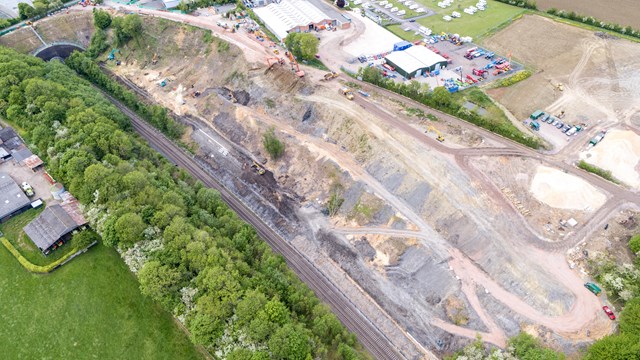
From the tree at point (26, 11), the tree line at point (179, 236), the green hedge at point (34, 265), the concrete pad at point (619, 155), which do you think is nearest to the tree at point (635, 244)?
the concrete pad at point (619, 155)

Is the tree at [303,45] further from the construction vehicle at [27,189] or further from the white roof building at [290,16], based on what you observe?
the construction vehicle at [27,189]

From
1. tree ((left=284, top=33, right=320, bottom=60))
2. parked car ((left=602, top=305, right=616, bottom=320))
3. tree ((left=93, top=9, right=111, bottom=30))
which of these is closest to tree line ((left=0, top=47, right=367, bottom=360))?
parked car ((left=602, top=305, right=616, bottom=320))

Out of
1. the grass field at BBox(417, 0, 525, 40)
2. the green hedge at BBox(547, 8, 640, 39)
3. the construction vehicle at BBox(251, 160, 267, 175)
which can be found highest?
the green hedge at BBox(547, 8, 640, 39)

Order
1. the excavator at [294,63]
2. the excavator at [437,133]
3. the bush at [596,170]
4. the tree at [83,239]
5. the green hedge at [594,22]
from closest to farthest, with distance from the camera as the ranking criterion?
the tree at [83,239]
the bush at [596,170]
the excavator at [437,133]
the excavator at [294,63]
the green hedge at [594,22]

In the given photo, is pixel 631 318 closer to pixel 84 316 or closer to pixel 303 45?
pixel 84 316

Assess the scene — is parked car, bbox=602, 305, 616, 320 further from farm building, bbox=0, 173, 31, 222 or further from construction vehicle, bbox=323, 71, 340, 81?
farm building, bbox=0, 173, 31, 222

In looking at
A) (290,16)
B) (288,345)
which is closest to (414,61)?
(290,16)
